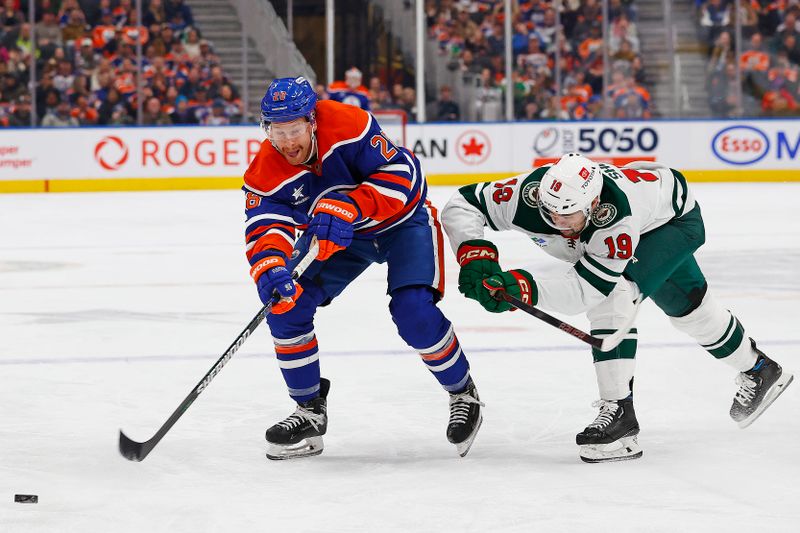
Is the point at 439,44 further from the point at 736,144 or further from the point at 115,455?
the point at 115,455

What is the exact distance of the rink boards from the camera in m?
11.9

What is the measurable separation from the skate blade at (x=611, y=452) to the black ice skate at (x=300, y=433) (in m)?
0.67

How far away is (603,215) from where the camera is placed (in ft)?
9.64

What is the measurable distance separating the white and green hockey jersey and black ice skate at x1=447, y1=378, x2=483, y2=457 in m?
0.39

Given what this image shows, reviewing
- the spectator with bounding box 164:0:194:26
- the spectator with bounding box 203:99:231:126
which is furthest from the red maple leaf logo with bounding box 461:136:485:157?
the spectator with bounding box 164:0:194:26

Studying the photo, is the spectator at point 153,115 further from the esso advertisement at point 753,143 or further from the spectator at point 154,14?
the esso advertisement at point 753,143

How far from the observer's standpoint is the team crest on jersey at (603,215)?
2932 mm

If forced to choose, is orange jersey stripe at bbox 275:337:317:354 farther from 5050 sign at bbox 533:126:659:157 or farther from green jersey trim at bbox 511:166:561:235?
5050 sign at bbox 533:126:659:157

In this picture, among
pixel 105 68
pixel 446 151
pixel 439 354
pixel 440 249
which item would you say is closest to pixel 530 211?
pixel 440 249

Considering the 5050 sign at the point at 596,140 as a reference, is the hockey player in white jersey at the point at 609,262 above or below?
above

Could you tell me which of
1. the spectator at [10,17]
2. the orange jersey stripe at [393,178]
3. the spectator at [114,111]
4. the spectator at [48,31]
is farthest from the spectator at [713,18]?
the orange jersey stripe at [393,178]

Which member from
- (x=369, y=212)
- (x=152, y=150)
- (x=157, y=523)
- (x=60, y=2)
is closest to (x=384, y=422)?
(x=369, y=212)

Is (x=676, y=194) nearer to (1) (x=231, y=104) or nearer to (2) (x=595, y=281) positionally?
(2) (x=595, y=281)

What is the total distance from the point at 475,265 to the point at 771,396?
1010 mm
